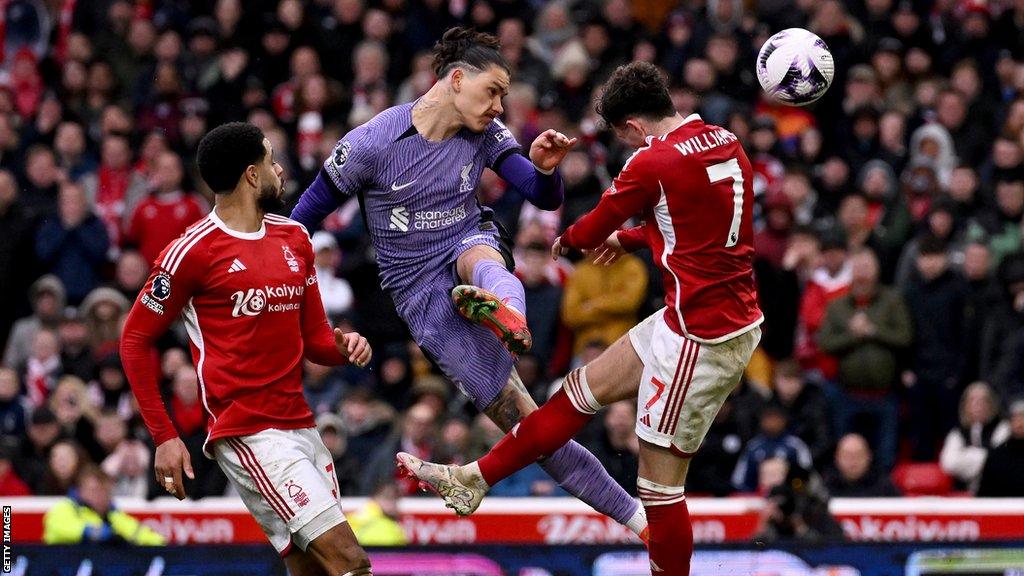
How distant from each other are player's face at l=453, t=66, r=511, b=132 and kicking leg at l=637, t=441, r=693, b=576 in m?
1.81

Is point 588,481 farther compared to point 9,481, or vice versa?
point 9,481

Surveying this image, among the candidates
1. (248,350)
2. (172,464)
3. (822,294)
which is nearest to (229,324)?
(248,350)

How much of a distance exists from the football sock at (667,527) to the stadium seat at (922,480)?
16.9 feet

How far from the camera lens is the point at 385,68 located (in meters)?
16.9

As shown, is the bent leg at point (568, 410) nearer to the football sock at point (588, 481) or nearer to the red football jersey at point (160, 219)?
the football sock at point (588, 481)

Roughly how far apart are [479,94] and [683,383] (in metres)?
1.79

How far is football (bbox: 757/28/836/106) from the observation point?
8695 mm

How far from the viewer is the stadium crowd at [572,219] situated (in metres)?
13.6

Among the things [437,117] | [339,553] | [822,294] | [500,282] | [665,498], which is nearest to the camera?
[339,553]

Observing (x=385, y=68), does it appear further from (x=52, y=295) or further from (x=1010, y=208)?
(x=1010, y=208)

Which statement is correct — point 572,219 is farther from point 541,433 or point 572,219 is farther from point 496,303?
point 496,303

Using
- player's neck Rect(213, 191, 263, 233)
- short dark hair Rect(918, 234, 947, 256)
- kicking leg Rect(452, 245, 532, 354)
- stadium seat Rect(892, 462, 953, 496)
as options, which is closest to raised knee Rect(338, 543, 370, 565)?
kicking leg Rect(452, 245, 532, 354)

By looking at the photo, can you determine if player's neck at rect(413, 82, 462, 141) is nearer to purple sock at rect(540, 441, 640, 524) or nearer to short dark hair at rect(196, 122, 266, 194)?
short dark hair at rect(196, 122, 266, 194)

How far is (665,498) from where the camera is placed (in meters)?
8.47
